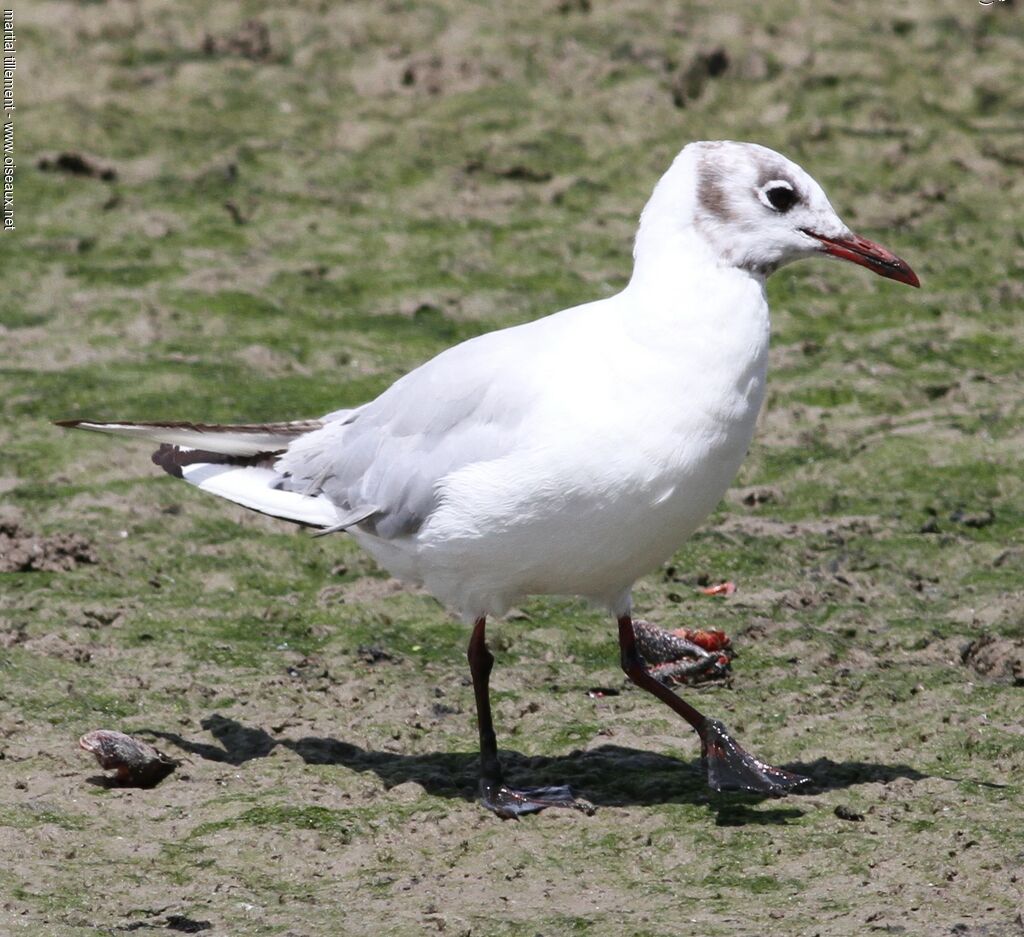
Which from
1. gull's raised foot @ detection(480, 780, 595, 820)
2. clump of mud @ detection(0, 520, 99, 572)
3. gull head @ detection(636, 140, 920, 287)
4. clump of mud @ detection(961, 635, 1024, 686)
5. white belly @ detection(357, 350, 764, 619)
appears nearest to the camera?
white belly @ detection(357, 350, 764, 619)

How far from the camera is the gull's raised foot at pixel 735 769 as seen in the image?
5.40 meters

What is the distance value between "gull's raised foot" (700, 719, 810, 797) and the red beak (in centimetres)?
156

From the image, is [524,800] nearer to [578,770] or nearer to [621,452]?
[578,770]

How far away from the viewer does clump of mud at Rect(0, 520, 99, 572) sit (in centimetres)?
693

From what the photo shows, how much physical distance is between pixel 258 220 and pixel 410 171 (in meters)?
1.15

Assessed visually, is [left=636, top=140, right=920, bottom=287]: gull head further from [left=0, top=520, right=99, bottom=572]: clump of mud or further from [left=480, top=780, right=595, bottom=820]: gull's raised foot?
[left=0, top=520, right=99, bottom=572]: clump of mud

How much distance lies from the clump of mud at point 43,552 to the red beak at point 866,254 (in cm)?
335

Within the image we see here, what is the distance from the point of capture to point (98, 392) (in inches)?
335

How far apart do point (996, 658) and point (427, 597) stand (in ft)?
7.38

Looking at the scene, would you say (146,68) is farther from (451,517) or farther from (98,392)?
(451,517)

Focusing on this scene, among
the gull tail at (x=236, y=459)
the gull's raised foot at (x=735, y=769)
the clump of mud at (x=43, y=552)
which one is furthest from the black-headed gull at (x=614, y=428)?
the clump of mud at (x=43, y=552)

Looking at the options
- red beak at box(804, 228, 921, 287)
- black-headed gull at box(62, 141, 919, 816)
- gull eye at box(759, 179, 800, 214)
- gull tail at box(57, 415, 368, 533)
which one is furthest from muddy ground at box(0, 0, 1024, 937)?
gull eye at box(759, 179, 800, 214)

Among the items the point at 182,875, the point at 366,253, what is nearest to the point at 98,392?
the point at 366,253

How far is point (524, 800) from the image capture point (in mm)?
5410
